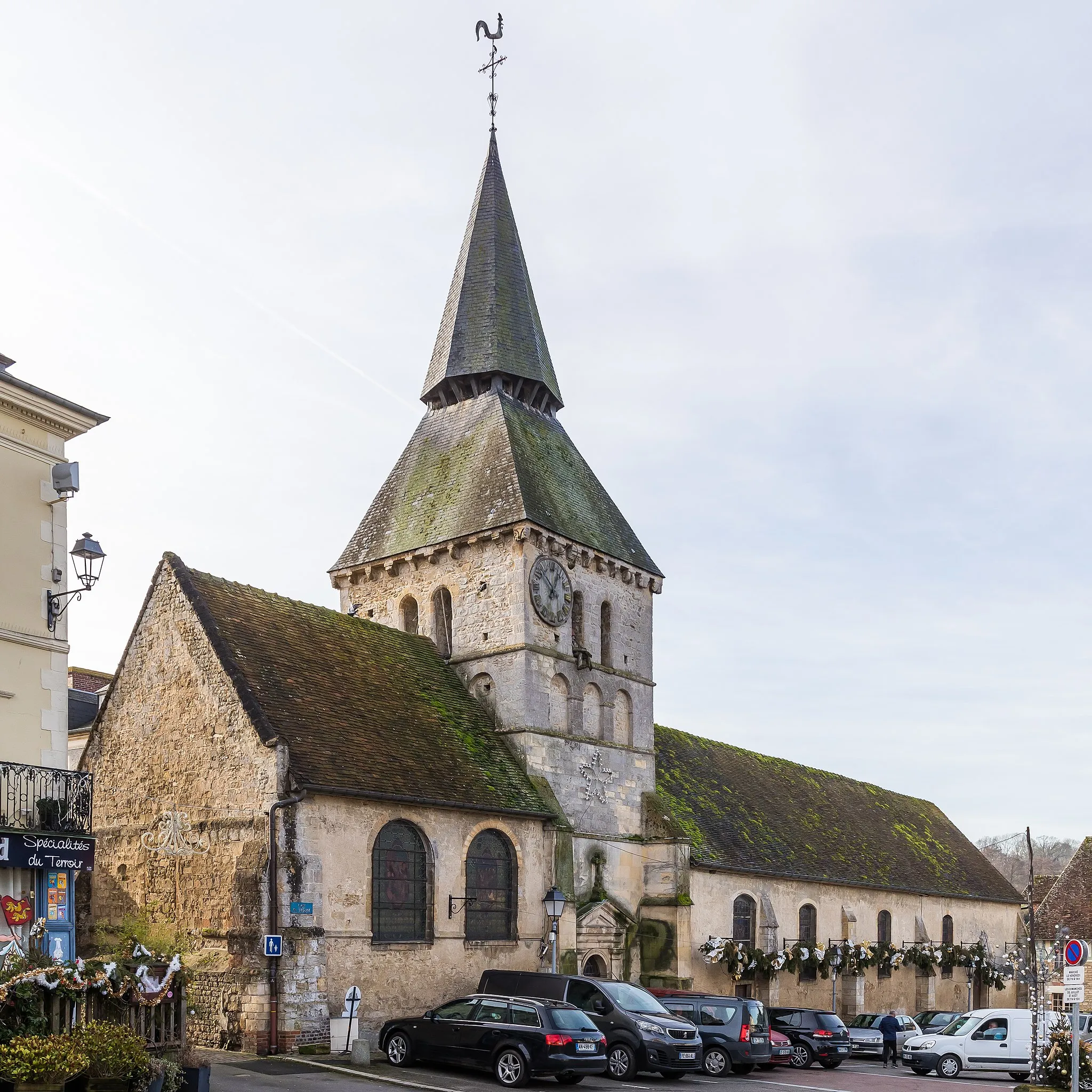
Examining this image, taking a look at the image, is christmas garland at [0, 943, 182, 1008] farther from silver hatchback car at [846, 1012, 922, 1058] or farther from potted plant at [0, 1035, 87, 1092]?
silver hatchback car at [846, 1012, 922, 1058]

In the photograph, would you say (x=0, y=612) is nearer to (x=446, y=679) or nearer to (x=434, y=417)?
(x=446, y=679)

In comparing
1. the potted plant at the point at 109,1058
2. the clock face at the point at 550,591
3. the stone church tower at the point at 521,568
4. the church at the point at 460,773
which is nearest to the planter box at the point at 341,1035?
the church at the point at 460,773

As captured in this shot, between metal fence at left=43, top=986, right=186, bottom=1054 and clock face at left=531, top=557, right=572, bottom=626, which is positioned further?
clock face at left=531, top=557, right=572, bottom=626

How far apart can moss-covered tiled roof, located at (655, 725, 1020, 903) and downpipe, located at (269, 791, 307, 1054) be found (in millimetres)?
13246

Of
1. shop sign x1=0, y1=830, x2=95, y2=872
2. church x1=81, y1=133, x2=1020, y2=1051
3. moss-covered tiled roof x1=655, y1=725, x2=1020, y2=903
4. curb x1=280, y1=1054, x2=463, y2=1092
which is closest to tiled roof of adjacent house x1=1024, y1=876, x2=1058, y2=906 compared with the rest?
moss-covered tiled roof x1=655, y1=725, x2=1020, y2=903

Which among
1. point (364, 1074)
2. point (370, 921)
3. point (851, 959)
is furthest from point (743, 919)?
point (364, 1074)

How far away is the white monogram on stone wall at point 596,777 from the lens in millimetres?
30125

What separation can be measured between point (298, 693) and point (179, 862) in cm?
379

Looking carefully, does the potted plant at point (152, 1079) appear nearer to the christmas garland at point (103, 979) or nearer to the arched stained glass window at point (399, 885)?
the christmas garland at point (103, 979)

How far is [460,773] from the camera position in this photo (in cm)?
2633

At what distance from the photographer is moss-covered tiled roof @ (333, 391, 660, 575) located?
30.8 m

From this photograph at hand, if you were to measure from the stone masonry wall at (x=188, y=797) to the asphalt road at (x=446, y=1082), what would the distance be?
68.5 inches

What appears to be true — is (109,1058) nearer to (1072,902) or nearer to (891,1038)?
(891,1038)

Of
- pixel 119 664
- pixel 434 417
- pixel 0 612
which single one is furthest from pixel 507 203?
pixel 0 612
